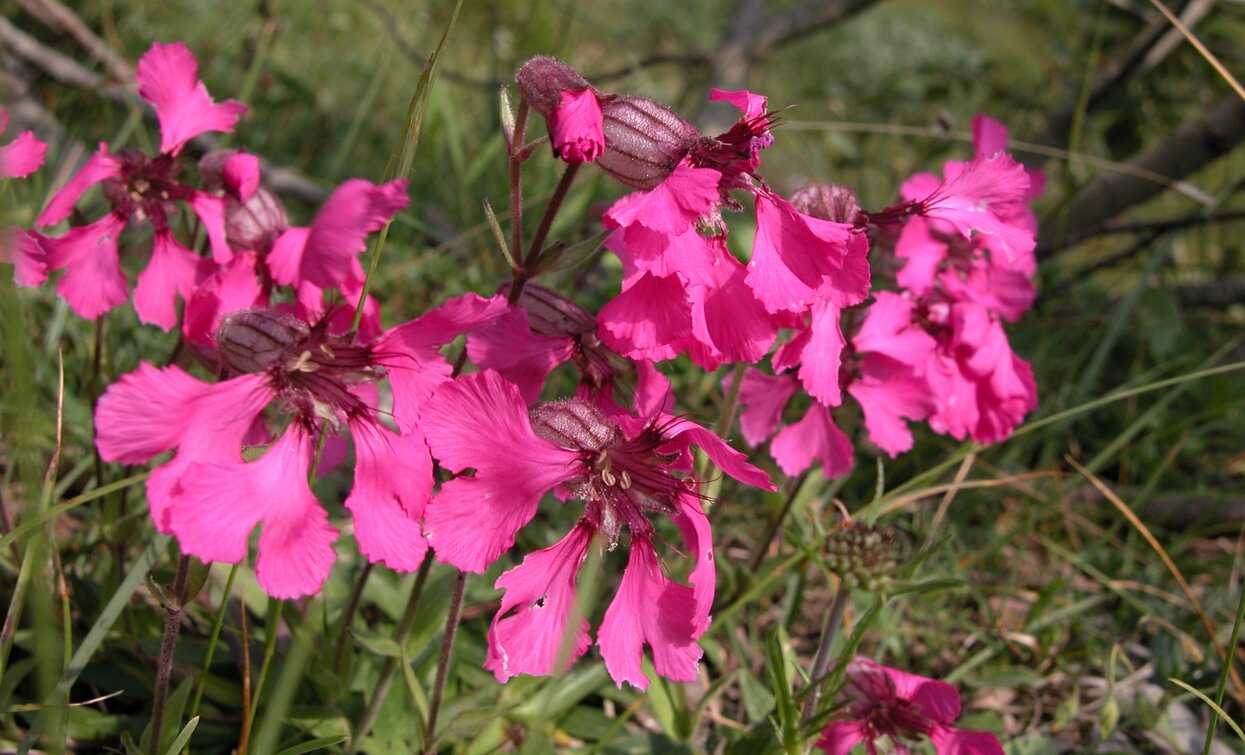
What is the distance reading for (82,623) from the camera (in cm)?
163

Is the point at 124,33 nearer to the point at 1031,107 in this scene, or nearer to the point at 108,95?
the point at 108,95

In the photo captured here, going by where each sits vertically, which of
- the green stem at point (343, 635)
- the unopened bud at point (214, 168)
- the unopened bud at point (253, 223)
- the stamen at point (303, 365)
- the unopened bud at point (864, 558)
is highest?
the unopened bud at point (214, 168)

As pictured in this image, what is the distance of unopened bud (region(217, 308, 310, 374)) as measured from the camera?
1146 millimetres

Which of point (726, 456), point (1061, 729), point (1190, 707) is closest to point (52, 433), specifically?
point (726, 456)

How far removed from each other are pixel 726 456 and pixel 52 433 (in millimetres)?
1372

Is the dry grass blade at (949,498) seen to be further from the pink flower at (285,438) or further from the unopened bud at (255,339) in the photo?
the unopened bud at (255,339)

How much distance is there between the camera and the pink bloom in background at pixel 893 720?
142cm

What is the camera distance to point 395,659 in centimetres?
141

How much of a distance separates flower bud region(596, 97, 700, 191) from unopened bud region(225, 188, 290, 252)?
1.86ft

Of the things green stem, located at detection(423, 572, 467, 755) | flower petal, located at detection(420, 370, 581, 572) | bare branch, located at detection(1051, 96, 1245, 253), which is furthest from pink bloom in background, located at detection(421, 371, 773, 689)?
bare branch, located at detection(1051, 96, 1245, 253)

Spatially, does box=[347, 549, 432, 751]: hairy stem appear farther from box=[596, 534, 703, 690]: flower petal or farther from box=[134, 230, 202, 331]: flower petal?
box=[134, 230, 202, 331]: flower petal

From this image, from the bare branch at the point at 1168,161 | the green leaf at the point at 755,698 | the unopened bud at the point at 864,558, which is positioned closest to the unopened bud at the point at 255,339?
the unopened bud at the point at 864,558

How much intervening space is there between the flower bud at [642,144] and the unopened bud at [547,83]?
0.06 metres

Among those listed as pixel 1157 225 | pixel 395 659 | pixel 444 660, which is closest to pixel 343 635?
pixel 395 659
